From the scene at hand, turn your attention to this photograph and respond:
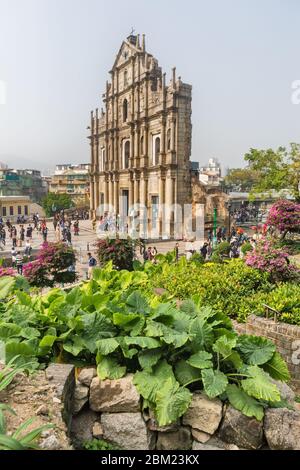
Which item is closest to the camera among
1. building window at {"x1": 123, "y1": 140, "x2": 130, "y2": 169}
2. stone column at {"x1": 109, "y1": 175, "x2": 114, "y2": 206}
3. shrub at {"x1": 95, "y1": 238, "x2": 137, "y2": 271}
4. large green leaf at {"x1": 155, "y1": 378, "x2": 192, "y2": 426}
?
large green leaf at {"x1": 155, "y1": 378, "x2": 192, "y2": 426}

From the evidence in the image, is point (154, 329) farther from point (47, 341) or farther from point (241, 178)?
point (241, 178)

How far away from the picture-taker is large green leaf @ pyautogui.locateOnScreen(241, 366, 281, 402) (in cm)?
365

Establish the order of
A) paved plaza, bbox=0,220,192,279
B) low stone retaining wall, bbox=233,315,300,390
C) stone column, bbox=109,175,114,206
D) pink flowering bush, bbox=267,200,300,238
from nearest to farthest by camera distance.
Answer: low stone retaining wall, bbox=233,315,300,390 < pink flowering bush, bbox=267,200,300,238 < paved plaza, bbox=0,220,192,279 < stone column, bbox=109,175,114,206

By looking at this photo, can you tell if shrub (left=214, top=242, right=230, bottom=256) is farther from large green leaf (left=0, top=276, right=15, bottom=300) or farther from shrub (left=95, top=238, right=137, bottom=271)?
large green leaf (left=0, top=276, right=15, bottom=300)

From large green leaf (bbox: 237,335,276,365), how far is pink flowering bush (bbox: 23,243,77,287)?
9693 millimetres

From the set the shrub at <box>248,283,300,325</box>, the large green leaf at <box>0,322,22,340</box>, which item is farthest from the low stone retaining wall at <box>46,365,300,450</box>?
the shrub at <box>248,283,300,325</box>

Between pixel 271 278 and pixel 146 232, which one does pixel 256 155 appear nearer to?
pixel 146 232

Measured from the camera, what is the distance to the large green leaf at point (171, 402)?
11.8ft

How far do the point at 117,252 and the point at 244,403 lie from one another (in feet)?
32.9

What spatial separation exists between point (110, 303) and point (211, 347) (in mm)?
1389

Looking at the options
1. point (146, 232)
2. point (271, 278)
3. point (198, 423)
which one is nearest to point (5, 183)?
point (146, 232)

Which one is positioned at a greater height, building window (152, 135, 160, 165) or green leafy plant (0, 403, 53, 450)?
building window (152, 135, 160, 165)

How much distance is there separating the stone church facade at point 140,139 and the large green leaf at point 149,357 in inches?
1000
